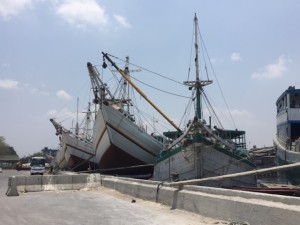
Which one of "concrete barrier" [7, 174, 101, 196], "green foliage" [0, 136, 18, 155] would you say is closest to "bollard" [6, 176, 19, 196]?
"concrete barrier" [7, 174, 101, 196]

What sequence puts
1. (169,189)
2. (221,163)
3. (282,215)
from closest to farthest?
(282,215) → (169,189) → (221,163)

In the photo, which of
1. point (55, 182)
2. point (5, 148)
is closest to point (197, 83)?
point (55, 182)

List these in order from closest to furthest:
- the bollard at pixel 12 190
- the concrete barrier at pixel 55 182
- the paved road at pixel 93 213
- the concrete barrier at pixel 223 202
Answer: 1. the concrete barrier at pixel 223 202
2. the paved road at pixel 93 213
3. the bollard at pixel 12 190
4. the concrete barrier at pixel 55 182

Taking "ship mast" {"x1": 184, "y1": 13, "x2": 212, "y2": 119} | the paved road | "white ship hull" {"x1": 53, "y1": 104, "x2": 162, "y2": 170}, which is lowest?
the paved road

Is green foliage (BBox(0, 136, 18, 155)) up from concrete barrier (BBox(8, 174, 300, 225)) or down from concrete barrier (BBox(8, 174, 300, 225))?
up

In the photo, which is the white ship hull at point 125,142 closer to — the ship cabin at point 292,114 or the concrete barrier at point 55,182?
the ship cabin at point 292,114

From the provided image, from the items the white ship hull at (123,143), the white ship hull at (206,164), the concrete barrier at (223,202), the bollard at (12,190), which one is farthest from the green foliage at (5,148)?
the concrete barrier at (223,202)

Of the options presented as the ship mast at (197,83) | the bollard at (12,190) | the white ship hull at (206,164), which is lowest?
the bollard at (12,190)

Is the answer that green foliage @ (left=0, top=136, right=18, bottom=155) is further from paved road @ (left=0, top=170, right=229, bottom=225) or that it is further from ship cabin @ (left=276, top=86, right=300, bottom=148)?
paved road @ (left=0, top=170, right=229, bottom=225)

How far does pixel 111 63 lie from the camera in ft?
98.7

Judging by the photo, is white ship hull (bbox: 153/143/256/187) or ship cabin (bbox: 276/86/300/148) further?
ship cabin (bbox: 276/86/300/148)

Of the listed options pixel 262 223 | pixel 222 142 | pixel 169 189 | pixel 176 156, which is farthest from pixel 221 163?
pixel 262 223

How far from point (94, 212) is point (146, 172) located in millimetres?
21670

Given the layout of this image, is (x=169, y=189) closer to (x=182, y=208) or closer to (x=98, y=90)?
(x=182, y=208)
